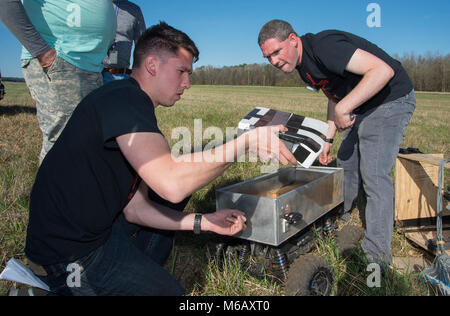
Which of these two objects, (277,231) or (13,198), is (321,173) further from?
(13,198)

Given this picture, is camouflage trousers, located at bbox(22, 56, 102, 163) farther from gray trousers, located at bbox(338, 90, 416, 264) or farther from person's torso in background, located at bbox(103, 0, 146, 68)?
gray trousers, located at bbox(338, 90, 416, 264)

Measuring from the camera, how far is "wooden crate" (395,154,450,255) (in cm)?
353

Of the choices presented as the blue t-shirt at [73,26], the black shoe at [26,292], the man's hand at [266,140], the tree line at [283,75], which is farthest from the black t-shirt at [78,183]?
the tree line at [283,75]

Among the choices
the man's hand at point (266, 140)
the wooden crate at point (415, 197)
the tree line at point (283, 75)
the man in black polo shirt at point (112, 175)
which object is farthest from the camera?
the tree line at point (283, 75)

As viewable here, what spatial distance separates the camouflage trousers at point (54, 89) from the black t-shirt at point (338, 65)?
7.10 ft

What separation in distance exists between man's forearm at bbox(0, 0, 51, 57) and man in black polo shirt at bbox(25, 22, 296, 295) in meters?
1.20

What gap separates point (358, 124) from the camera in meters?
3.32

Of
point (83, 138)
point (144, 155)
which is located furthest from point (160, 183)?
point (83, 138)

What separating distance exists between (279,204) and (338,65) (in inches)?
55.0

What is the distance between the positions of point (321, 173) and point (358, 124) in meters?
0.61

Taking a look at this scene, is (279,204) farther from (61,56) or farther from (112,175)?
(61,56)

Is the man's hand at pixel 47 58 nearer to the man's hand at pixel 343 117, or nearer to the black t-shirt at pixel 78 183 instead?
the black t-shirt at pixel 78 183

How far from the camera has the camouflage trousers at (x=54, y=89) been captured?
9.66ft

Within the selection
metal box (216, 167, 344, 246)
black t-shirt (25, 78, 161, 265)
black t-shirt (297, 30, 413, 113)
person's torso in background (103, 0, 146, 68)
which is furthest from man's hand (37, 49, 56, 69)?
black t-shirt (297, 30, 413, 113)
